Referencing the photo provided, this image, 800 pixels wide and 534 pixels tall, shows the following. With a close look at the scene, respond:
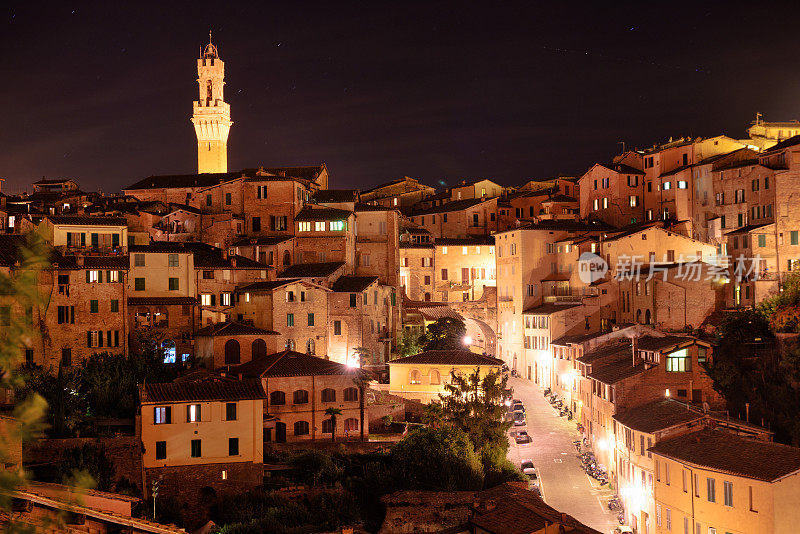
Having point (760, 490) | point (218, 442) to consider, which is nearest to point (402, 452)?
point (218, 442)

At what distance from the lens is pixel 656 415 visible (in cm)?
3409

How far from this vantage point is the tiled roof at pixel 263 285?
44.7 meters

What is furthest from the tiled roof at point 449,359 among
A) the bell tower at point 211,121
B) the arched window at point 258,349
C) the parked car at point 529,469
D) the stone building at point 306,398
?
the bell tower at point 211,121

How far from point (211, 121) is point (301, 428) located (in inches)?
1972

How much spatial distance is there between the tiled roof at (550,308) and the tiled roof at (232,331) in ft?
67.3

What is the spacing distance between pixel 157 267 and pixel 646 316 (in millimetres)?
30070

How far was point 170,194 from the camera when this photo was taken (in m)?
60.8

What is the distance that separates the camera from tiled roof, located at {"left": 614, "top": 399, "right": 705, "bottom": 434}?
32.4 metres

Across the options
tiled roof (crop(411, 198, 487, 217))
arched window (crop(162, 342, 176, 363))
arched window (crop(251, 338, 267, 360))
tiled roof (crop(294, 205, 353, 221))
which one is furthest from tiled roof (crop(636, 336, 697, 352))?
tiled roof (crop(411, 198, 487, 217))

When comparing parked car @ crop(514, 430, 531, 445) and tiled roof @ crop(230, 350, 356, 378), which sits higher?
tiled roof @ crop(230, 350, 356, 378)

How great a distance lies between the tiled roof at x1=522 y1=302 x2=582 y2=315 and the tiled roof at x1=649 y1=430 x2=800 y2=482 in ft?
73.3

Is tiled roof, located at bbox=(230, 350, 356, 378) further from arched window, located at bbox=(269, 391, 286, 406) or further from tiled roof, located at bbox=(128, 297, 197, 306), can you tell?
tiled roof, located at bbox=(128, 297, 197, 306)

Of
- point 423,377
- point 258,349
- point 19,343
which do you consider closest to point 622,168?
point 423,377

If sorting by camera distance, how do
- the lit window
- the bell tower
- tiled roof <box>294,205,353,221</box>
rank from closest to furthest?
the lit window < tiled roof <box>294,205,353,221</box> < the bell tower
